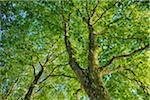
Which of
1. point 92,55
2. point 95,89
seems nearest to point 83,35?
point 92,55

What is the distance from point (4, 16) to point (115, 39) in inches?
285

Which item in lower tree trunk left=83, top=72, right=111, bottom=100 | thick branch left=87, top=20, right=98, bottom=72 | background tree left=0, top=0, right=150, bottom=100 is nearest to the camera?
lower tree trunk left=83, top=72, right=111, bottom=100

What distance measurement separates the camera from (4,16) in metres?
18.6

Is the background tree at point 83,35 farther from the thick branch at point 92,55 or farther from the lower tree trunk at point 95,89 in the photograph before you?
the lower tree trunk at point 95,89

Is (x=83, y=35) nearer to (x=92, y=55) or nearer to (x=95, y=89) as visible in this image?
(x=92, y=55)

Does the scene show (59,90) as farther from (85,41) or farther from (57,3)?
(57,3)

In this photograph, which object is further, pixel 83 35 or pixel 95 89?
pixel 83 35

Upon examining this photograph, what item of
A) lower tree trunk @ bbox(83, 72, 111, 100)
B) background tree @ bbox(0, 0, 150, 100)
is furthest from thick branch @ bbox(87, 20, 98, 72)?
lower tree trunk @ bbox(83, 72, 111, 100)

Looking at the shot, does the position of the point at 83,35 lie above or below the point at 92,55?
above

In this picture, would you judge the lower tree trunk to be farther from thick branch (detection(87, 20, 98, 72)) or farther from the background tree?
the background tree

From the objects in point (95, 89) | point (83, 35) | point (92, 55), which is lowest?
point (95, 89)

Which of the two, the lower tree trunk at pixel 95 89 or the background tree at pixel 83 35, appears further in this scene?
the background tree at pixel 83 35

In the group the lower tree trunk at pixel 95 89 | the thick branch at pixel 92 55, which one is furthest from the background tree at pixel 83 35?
the lower tree trunk at pixel 95 89

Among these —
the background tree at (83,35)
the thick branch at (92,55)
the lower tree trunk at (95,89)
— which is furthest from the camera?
the background tree at (83,35)
